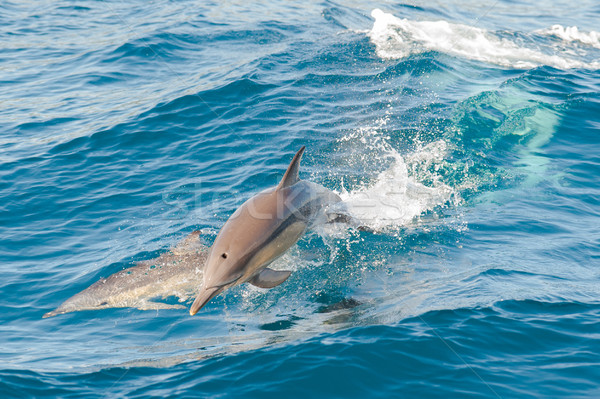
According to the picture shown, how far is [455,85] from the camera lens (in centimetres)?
1700

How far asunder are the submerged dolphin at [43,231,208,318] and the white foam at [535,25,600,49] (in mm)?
19815

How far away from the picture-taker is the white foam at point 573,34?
22641 mm

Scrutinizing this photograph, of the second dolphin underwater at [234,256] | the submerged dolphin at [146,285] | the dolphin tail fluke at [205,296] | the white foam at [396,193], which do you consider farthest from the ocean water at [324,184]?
the dolphin tail fluke at [205,296]

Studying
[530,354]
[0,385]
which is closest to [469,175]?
[530,354]

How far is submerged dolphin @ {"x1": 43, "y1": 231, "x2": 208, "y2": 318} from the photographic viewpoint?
8.66 m

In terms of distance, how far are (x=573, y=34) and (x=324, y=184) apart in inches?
683

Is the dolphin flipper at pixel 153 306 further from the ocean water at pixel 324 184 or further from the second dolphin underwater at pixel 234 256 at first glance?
the ocean water at pixel 324 184

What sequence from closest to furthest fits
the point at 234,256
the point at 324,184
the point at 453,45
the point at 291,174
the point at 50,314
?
the point at 234,256 < the point at 291,174 < the point at 50,314 < the point at 324,184 < the point at 453,45

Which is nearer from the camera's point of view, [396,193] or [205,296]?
[205,296]

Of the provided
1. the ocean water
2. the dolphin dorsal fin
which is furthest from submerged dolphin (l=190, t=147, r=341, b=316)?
the ocean water

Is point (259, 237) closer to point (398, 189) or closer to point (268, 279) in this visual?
point (268, 279)

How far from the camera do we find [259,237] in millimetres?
6648

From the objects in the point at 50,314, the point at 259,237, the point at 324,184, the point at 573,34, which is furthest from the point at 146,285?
the point at 573,34

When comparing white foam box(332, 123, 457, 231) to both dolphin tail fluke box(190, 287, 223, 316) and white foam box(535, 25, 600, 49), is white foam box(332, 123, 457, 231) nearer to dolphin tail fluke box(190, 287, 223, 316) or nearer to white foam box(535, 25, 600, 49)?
dolphin tail fluke box(190, 287, 223, 316)
